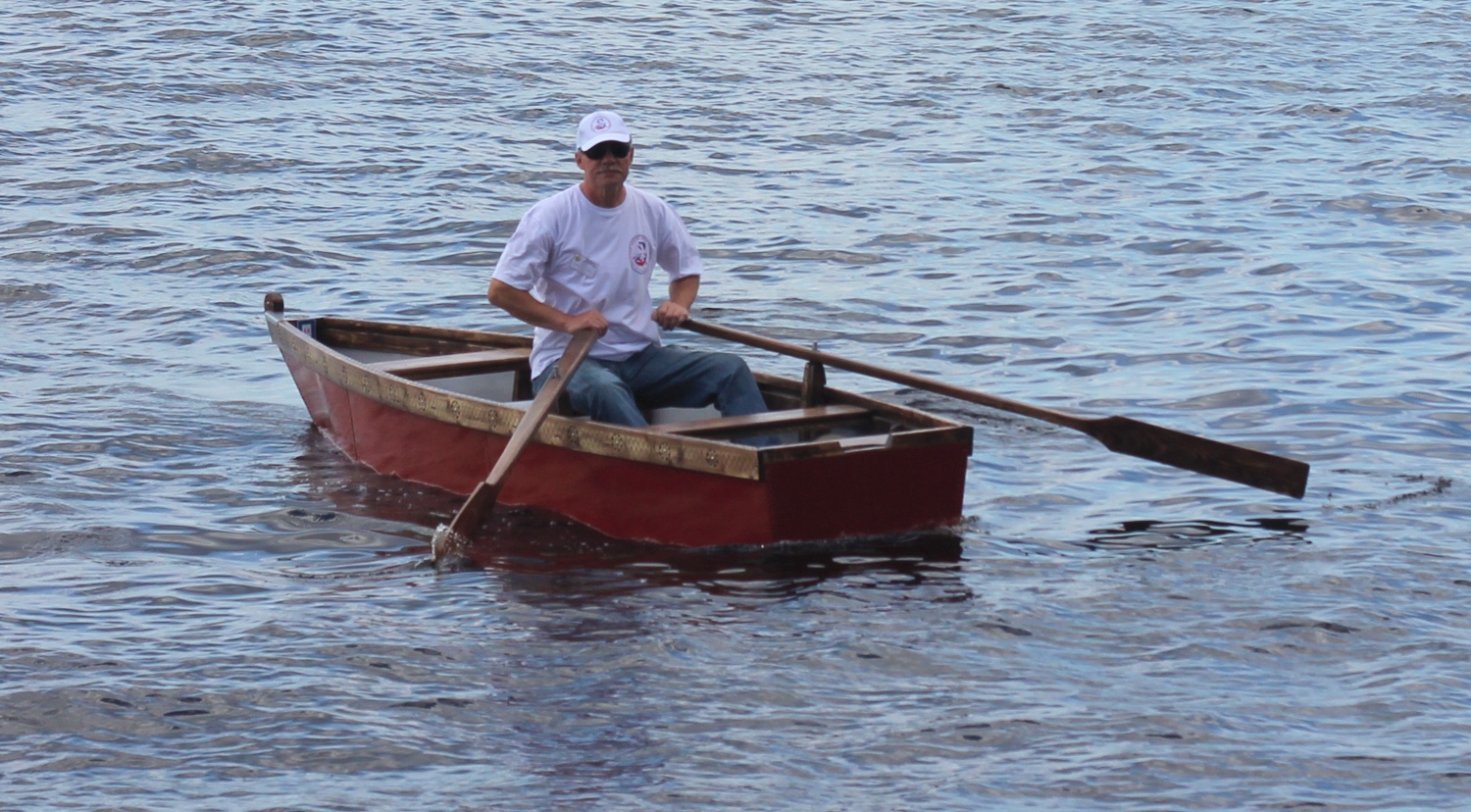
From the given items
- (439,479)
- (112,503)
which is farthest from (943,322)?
(112,503)

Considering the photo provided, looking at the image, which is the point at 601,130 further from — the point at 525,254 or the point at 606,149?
the point at 525,254

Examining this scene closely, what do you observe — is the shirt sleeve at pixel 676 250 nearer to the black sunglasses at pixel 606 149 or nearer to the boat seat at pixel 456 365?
the black sunglasses at pixel 606 149

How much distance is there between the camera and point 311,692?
686cm

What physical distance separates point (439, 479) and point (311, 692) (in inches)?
102

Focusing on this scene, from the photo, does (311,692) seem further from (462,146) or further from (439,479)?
(462,146)

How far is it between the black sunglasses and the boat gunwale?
3.83 ft

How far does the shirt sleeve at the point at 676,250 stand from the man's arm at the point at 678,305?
0.03 m

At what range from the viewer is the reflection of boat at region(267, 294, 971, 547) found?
797cm

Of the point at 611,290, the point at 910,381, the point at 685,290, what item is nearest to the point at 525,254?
the point at 611,290

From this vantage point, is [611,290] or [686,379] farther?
[686,379]

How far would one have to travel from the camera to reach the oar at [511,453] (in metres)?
8.23

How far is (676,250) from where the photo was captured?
29.0 feet

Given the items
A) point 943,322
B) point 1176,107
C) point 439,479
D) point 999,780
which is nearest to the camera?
point 999,780

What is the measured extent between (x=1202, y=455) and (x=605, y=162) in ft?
10.0
